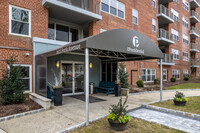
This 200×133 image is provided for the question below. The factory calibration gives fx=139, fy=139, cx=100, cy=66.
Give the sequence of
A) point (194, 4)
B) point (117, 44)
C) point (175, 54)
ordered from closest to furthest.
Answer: point (117, 44) < point (175, 54) < point (194, 4)

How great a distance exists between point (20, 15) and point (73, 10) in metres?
3.34

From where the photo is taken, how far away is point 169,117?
225 inches

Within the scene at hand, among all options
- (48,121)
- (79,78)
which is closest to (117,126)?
(48,121)

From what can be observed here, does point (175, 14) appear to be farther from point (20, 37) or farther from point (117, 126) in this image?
point (117, 126)

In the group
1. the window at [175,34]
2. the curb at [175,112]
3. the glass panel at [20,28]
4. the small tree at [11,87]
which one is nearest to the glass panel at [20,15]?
the glass panel at [20,28]

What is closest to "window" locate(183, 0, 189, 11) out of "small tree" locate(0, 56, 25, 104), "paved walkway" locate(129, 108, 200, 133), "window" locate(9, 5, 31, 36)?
"paved walkway" locate(129, 108, 200, 133)

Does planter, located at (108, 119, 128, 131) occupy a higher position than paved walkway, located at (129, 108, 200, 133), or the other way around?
planter, located at (108, 119, 128, 131)

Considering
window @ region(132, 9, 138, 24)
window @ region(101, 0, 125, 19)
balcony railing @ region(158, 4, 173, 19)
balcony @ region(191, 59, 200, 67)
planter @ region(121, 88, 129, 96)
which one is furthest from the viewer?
balcony @ region(191, 59, 200, 67)

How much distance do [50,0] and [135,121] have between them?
8.42 meters

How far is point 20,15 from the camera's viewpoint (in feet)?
27.4

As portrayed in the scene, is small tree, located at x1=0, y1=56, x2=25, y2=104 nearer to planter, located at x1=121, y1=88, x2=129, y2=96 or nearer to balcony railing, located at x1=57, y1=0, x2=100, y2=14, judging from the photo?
planter, located at x1=121, y1=88, x2=129, y2=96

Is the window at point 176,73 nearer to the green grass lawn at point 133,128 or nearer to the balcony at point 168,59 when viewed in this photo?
the balcony at point 168,59

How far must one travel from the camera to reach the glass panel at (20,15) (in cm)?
816

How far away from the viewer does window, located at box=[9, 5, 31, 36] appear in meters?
8.05
